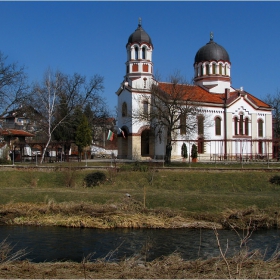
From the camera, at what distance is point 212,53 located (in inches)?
2092

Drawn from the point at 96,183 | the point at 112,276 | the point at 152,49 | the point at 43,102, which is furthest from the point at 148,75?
the point at 112,276

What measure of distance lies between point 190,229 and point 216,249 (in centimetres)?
359

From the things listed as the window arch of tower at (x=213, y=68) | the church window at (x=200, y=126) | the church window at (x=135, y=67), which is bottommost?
the church window at (x=200, y=126)

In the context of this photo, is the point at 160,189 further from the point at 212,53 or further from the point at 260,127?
the point at 212,53

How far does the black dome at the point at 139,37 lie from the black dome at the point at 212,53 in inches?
415

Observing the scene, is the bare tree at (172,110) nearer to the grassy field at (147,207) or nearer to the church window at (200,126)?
the church window at (200,126)

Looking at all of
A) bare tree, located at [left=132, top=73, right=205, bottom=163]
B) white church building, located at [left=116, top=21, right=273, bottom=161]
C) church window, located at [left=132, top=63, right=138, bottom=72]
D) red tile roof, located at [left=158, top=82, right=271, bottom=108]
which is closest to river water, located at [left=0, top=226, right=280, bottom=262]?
bare tree, located at [left=132, top=73, right=205, bottom=163]

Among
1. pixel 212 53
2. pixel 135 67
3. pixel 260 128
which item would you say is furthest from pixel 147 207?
pixel 212 53

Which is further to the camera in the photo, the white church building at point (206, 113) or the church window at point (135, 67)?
the church window at point (135, 67)

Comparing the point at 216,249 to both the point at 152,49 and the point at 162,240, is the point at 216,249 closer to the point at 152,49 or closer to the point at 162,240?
the point at 162,240

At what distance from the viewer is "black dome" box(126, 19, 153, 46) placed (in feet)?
149

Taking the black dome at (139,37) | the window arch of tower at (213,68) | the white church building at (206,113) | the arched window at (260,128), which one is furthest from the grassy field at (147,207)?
the window arch of tower at (213,68)

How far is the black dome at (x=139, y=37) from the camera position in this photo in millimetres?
45469

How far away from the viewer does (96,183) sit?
28125 millimetres
